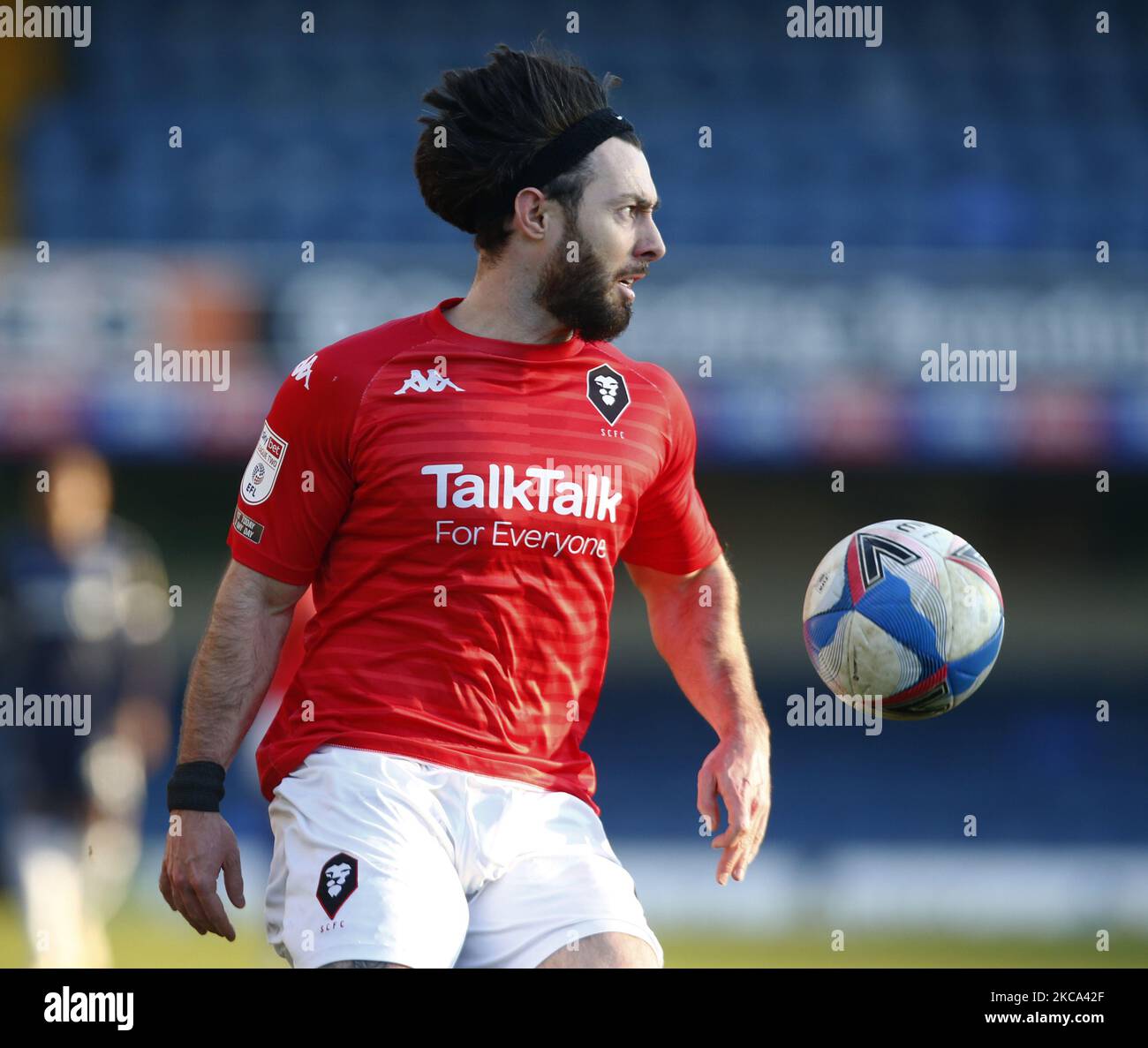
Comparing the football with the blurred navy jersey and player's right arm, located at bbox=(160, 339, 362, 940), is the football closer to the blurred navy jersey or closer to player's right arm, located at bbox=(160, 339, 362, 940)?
player's right arm, located at bbox=(160, 339, 362, 940)

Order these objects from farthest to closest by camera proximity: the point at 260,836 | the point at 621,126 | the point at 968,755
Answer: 1. the point at 968,755
2. the point at 260,836
3. the point at 621,126

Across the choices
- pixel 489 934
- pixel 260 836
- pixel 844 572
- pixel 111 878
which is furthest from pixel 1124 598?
pixel 489 934

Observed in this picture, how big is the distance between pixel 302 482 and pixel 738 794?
1119mm

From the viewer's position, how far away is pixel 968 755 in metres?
11.2

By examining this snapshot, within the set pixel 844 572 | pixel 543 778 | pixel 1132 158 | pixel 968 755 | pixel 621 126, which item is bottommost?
pixel 968 755

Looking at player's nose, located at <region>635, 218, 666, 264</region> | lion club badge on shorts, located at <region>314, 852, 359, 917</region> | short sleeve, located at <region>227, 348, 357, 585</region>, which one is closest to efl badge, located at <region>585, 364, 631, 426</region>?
player's nose, located at <region>635, 218, 666, 264</region>

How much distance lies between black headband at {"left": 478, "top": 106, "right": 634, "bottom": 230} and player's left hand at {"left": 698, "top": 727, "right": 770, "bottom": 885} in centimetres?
127

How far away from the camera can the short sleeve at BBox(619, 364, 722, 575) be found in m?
3.61

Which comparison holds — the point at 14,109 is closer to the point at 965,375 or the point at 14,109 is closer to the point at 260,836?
the point at 260,836

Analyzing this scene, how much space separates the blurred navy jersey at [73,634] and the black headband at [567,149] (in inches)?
167

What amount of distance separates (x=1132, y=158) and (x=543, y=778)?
1006 centimetres

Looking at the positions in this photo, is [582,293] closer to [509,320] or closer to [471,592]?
[509,320]

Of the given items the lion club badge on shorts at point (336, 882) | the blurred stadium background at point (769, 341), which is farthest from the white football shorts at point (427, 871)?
the blurred stadium background at point (769, 341)

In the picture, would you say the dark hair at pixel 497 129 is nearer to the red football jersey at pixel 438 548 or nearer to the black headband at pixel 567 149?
the black headband at pixel 567 149
